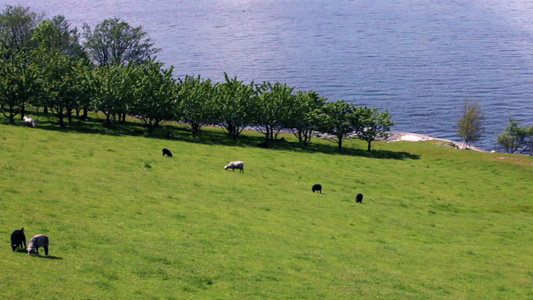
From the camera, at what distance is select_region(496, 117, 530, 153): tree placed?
367 ft

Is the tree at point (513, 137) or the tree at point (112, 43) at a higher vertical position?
the tree at point (112, 43)

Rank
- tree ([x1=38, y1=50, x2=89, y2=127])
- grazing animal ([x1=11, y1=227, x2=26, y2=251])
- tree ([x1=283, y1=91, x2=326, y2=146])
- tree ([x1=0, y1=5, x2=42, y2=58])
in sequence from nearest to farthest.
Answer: grazing animal ([x1=11, y1=227, x2=26, y2=251])
tree ([x1=38, y1=50, x2=89, y2=127])
tree ([x1=283, y1=91, x2=326, y2=146])
tree ([x1=0, y1=5, x2=42, y2=58])

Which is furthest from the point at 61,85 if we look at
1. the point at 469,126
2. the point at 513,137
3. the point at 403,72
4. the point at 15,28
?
the point at 403,72

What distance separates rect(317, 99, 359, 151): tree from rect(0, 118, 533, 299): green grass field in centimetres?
2112

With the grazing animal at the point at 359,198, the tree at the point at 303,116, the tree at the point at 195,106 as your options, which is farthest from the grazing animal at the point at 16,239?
the tree at the point at 303,116

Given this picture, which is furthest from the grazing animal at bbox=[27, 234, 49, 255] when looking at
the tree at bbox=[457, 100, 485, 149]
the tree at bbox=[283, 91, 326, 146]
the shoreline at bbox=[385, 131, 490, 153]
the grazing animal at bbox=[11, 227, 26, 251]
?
the tree at bbox=[457, 100, 485, 149]

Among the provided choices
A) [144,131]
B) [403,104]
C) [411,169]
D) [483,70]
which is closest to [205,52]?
[403,104]

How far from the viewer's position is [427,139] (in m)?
111

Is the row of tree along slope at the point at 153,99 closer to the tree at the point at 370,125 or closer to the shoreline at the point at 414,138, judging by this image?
the tree at the point at 370,125

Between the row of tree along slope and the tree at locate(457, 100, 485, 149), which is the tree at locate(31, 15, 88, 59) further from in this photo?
the tree at locate(457, 100, 485, 149)

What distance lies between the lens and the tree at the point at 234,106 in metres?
85.2

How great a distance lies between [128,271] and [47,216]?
8579 mm

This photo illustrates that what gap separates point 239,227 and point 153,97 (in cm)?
4985

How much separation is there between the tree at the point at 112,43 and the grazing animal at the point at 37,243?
322ft
